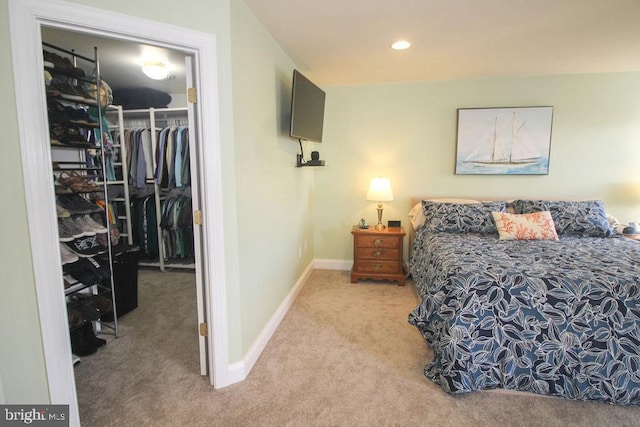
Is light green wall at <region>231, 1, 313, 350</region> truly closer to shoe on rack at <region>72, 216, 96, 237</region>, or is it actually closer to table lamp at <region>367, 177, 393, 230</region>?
table lamp at <region>367, 177, 393, 230</region>

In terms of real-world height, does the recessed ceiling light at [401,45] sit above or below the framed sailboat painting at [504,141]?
above

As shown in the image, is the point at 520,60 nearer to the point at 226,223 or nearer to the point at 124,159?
the point at 226,223

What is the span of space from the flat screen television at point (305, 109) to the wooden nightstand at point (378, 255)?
124 cm

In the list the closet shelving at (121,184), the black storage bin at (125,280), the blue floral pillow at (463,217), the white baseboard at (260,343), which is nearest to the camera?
the white baseboard at (260,343)

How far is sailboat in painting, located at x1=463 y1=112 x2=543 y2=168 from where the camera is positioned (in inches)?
141

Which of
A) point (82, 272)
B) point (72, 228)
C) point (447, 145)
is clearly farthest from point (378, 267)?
point (72, 228)

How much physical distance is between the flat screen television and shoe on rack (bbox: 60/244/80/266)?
1.80m

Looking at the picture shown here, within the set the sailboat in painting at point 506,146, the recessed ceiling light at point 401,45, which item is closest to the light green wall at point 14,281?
the recessed ceiling light at point 401,45

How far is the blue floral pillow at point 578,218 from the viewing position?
3.00 m

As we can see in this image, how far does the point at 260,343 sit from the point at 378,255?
181cm

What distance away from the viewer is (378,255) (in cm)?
370

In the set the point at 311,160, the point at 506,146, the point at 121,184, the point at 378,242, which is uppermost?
the point at 506,146

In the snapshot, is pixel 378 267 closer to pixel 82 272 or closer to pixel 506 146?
pixel 506 146
